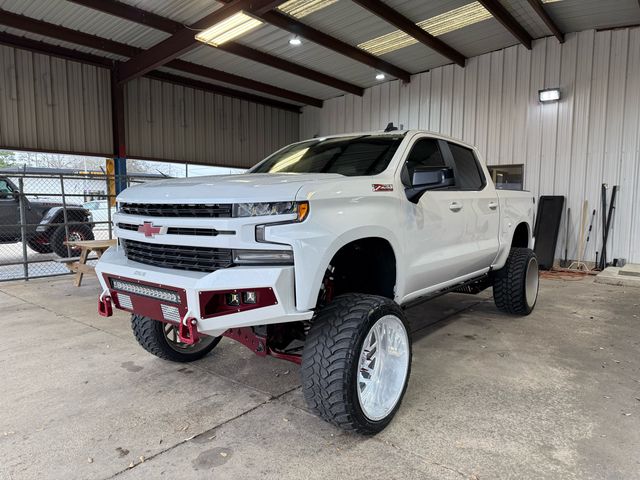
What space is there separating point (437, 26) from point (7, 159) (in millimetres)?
10175

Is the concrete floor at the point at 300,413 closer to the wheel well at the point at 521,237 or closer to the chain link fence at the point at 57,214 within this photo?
the wheel well at the point at 521,237

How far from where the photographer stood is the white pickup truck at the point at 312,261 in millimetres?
2131

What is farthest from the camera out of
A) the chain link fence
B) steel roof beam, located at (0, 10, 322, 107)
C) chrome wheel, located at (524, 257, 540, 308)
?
steel roof beam, located at (0, 10, 322, 107)

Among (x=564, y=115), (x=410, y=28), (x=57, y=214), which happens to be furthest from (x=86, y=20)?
(x=564, y=115)

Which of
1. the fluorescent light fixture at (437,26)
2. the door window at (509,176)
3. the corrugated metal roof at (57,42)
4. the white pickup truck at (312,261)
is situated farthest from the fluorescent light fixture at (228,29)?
the door window at (509,176)

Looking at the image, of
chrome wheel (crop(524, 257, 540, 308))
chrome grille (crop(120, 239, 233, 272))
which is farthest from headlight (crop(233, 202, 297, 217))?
chrome wheel (crop(524, 257, 540, 308))

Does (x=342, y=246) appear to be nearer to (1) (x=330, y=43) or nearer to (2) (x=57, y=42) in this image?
(1) (x=330, y=43)

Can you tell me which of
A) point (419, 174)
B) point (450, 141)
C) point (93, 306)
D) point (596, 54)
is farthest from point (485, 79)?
point (93, 306)

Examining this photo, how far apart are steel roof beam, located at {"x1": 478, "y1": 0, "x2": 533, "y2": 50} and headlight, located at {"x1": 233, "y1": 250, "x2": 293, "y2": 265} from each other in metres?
7.43

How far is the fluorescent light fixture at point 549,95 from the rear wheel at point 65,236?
9896 millimetres

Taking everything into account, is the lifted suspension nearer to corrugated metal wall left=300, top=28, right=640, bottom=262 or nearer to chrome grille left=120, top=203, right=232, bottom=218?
chrome grille left=120, top=203, right=232, bottom=218

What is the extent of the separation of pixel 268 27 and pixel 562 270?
307 inches

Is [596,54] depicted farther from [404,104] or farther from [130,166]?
[130,166]

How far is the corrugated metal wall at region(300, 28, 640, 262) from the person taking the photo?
8.44m
